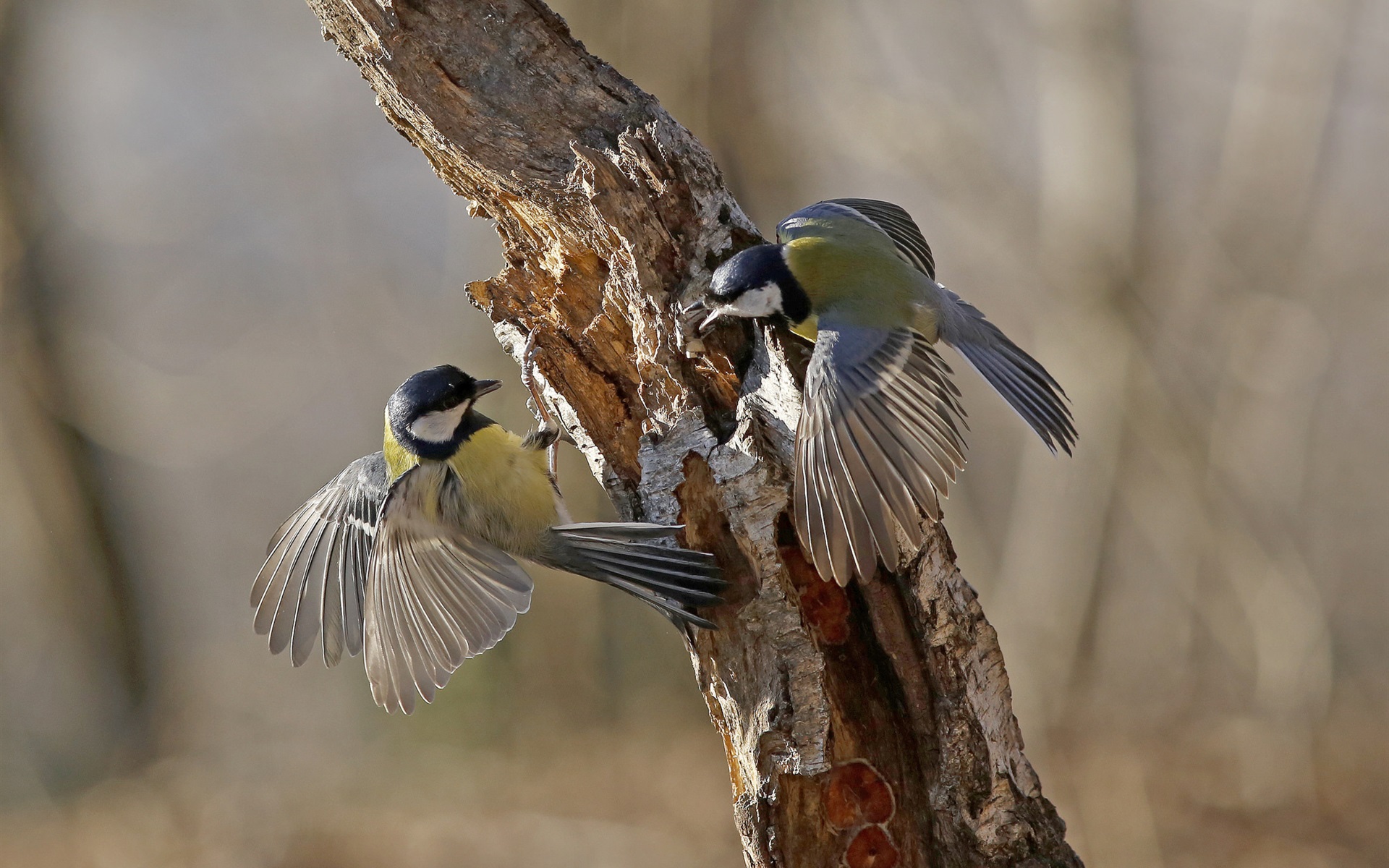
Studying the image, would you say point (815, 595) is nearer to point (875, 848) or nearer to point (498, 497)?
point (875, 848)

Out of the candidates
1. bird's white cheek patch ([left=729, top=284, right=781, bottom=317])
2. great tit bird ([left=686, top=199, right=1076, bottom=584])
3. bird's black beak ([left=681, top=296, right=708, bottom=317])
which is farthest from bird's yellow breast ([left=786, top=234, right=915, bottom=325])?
bird's black beak ([left=681, top=296, right=708, bottom=317])

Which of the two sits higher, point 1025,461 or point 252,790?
Answer: point 1025,461

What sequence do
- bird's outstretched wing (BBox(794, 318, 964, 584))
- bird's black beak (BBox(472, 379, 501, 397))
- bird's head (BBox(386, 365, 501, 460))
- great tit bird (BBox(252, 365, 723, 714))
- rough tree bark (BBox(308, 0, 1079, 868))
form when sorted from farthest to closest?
bird's black beak (BBox(472, 379, 501, 397))
bird's head (BBox(386, 365, 501, 460))
great tit bird (BBox(252, 365, 723, 714))
rough tree bark (BBox(308, 0, 1079, 868))
bird's outstretched wing (BBox(794, 318, 964, 584))

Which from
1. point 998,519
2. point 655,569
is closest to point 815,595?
point 655,569

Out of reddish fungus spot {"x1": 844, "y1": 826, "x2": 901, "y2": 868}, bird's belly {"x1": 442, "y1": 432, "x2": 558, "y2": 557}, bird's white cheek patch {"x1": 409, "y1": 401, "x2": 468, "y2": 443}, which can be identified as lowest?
reddish fungus spot {"x1": 844, "y1": 826, "x2": 901, "y2": 868}

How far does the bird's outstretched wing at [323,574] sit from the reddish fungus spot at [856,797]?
1254mm

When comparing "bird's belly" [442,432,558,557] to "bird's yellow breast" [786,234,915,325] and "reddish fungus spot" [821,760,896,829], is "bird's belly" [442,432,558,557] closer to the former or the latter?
"bird's yellow breast" [786,234,915,325]

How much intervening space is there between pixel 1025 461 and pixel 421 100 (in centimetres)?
405

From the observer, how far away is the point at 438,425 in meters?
2.51

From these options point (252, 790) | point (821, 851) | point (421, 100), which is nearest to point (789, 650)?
point (821, 851)

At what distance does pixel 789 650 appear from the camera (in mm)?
1888

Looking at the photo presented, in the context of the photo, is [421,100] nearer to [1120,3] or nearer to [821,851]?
[821,851]

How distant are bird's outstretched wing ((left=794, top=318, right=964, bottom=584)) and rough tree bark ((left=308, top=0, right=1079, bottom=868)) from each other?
0.33 ft

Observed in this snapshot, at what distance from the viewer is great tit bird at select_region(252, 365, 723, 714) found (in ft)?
7.59
